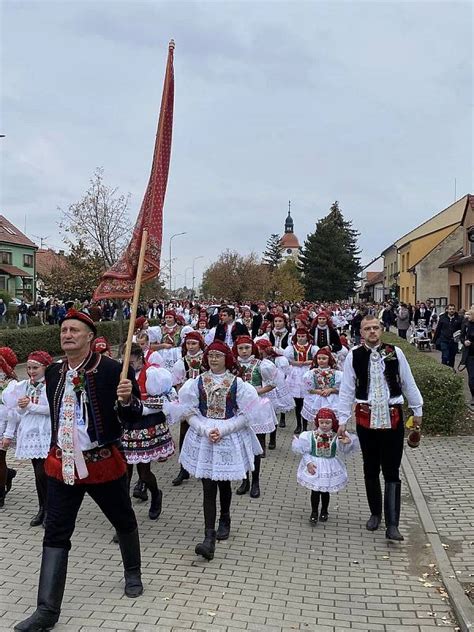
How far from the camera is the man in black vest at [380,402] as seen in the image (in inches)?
234

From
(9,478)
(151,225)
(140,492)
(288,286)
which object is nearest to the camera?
(151,225)

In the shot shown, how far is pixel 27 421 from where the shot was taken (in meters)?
6.45

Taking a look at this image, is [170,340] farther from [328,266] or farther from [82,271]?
[328,266]

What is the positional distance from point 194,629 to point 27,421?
292 centimetres

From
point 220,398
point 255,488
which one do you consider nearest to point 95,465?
point 220,398

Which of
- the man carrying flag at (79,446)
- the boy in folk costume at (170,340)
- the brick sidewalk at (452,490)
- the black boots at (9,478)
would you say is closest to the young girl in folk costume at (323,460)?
the brick sidewalk at (452,490)

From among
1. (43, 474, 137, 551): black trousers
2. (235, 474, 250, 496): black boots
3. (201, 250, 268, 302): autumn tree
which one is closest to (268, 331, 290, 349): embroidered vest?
(235, 474, 250, 496): black boots

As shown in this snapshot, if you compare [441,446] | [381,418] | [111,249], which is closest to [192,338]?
[381,418]

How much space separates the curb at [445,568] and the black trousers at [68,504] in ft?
8.09

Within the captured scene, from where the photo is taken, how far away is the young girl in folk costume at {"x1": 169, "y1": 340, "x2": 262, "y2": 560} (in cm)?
566

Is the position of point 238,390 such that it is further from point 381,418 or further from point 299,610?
point 299,610

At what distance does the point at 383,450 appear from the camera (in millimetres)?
6082

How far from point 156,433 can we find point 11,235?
174ft

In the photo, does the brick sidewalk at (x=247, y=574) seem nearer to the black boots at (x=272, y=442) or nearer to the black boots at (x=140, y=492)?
the black boots at (x=140, y=492)
